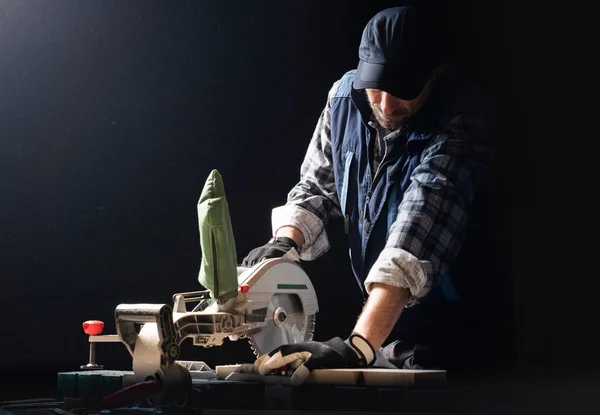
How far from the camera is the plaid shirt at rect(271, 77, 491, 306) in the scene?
240 cm

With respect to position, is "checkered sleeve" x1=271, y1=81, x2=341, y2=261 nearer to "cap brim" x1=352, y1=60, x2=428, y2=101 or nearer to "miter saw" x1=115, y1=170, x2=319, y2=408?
"miter saw" x1=115, y1=170, x2=319, y2=408

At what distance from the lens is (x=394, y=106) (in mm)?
2693

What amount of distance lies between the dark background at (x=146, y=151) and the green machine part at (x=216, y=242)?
4.41ft

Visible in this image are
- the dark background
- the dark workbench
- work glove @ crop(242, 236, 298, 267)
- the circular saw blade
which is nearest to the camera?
the dark workbench

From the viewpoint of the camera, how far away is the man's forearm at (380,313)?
233 cm

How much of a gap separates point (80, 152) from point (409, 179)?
4.92ft

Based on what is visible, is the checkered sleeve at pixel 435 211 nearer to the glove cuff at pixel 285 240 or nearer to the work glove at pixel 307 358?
the work glove at pixel 307 358

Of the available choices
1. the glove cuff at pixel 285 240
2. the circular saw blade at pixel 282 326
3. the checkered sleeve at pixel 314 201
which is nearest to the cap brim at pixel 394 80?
the checkered sleeve at pixel 314 201

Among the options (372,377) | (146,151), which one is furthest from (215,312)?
(146,151)

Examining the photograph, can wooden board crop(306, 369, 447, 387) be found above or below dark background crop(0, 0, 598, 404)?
below

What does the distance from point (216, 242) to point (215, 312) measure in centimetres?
18

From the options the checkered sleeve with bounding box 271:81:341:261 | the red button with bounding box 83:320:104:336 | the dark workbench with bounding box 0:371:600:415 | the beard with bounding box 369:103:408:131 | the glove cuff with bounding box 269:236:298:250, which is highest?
the beard with bounding box 369:103:408:131

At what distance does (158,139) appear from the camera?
145 inches

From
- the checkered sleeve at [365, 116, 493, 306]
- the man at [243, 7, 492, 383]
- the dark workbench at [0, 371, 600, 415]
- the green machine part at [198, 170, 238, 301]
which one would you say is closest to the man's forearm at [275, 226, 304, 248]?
the man at [243, 7, 492, 383]
